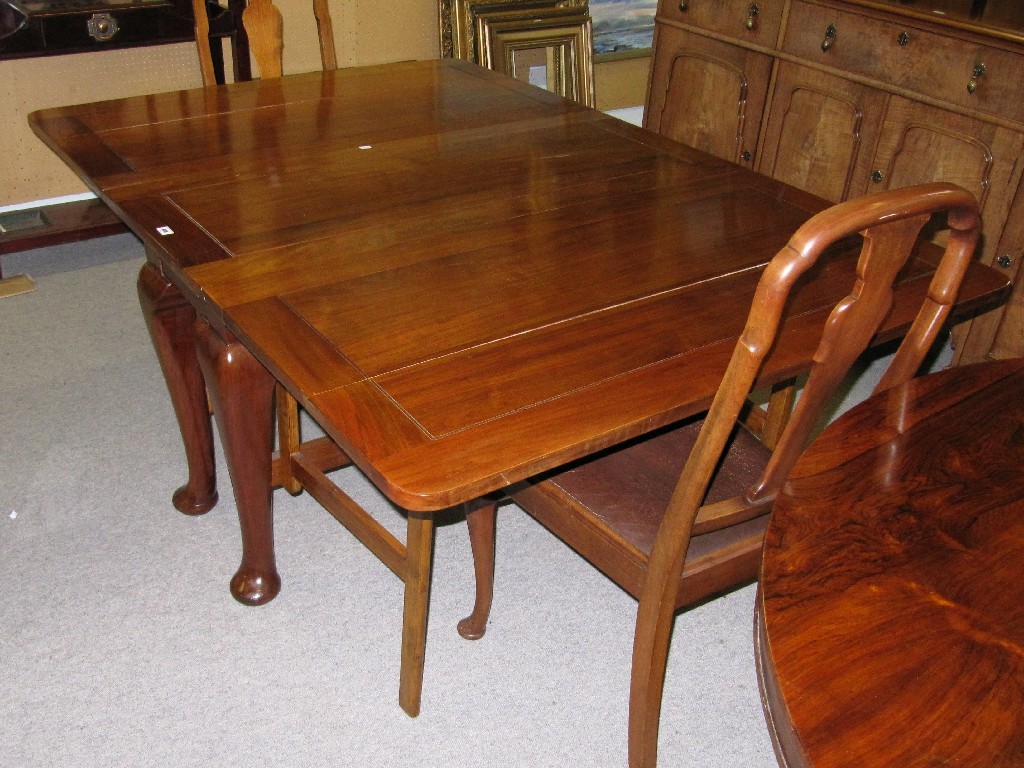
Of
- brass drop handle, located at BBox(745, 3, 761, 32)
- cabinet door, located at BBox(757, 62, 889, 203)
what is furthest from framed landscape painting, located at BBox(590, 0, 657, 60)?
cabinet door, located at BBox(757, 62, 889, 203)

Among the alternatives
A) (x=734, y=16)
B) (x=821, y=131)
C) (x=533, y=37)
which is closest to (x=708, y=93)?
(x=734, y=16)

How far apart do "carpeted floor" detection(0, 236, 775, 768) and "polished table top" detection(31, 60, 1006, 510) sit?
64 cm

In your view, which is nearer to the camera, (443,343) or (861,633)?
(861,633)

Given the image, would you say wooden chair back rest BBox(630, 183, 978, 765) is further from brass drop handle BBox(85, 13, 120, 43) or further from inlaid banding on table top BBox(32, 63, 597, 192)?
brass drop handle BBox(85, 13, 120, 43)

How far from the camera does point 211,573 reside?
192cm

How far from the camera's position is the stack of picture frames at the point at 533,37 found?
3.22 metres

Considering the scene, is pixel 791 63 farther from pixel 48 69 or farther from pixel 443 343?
pixel 48 69

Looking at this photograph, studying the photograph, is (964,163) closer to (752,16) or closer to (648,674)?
(752,16)

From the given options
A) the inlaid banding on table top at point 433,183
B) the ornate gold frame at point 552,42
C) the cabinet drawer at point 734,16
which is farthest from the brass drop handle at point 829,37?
the inlaid banding on table top at point 433,183

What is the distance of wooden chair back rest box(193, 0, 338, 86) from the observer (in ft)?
7.02

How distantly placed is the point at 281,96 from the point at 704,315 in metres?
1.22

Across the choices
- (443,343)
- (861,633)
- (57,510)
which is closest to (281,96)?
(57,510)

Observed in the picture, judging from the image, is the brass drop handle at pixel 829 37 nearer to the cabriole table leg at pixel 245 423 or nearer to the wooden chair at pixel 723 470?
the wooden chair at pixel 723 470

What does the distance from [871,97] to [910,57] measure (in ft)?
0.48
